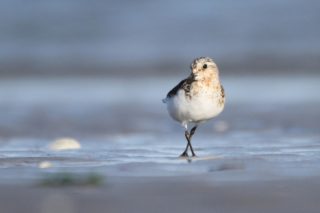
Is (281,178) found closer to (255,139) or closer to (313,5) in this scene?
(255,139)

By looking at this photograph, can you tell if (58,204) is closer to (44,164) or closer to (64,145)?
(44,164)

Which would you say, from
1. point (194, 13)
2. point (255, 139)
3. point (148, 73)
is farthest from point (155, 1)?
point (255, 139)

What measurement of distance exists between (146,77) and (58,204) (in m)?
10.5

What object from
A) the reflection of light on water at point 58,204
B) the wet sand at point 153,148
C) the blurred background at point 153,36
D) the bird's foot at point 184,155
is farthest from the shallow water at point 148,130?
the blurred background at point 153,36

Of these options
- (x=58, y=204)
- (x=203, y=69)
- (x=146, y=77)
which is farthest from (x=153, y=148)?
(x=146, y=77)

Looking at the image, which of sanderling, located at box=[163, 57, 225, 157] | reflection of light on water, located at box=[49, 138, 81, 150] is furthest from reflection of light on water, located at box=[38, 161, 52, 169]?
sanderling, located at box=[163, 57, 225, 157]

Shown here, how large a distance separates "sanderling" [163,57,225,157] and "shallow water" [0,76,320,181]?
0.34m

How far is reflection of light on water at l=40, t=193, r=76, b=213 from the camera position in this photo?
4613 millimetres

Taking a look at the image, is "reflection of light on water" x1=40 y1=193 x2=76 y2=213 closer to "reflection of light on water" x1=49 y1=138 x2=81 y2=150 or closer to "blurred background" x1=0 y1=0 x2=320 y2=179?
"blurred background" x1=0 y1=0 x2=320 y2=179

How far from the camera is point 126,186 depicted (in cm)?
532

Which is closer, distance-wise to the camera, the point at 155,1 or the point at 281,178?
the point at 281,178

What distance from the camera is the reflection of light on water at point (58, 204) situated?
15.1 feet

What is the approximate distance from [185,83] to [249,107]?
147 inches

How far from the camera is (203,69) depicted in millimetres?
7738
